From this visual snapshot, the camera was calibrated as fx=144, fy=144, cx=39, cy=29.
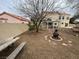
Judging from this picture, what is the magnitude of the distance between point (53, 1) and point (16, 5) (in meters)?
5.12

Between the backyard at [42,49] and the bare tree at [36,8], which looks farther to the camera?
the bare tree at [36,8]

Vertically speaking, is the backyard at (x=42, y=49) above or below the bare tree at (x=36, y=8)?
below

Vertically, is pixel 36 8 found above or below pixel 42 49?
above

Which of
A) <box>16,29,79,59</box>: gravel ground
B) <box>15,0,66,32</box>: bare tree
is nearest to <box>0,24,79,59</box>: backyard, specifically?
<box>16,29,79,59</box>: gravel ground

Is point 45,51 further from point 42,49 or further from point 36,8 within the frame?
point 36,8

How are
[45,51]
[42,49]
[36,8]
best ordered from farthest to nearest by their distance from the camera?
1. [36,8]
2. [42,49]
3. [45,51]

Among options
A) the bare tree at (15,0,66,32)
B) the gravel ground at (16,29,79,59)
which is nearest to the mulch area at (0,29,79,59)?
the gravel ground at (16,29,79,59)

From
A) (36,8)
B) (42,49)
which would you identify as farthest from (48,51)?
(36,8)

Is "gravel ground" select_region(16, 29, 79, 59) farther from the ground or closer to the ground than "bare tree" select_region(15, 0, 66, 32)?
closer to the ground

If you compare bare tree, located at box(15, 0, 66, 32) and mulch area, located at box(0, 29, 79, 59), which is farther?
bare tree, located at box(15, 0, 66, 32)

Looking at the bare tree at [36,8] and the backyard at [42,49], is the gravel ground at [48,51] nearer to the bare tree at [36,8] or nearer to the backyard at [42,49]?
the backyard at [42,49]

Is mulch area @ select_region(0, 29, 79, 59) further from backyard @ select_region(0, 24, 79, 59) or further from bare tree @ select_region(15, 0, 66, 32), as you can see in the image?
bare tree @ select_region(15, 0, 66, 32)

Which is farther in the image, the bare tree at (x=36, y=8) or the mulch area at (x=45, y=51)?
the bare tree at (x=36, y=8)

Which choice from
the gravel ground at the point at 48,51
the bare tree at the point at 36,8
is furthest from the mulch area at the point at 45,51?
the bare tree at the point at 36,8
